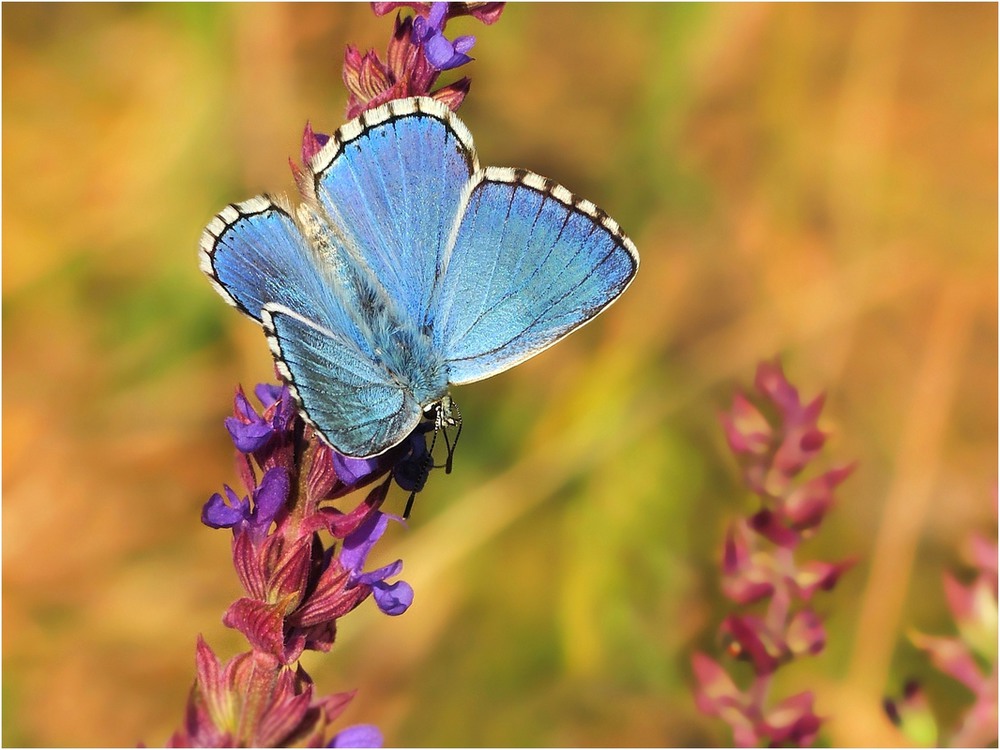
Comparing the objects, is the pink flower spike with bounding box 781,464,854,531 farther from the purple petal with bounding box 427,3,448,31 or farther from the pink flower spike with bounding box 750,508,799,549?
the purple petal with bounding box 427,3,448,31

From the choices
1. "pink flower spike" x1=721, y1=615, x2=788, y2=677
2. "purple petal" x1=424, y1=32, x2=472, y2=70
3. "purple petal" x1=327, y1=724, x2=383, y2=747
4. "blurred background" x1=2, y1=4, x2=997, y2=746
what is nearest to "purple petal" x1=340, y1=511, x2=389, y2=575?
"purple petal" x1=327, y1=724, x2=383, y2=747

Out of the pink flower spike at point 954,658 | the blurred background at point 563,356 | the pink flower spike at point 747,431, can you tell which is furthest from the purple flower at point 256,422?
the blurred background at point 563,356

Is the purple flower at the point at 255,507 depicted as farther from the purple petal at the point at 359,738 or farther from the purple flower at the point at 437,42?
the purple flower at the point at 437,42

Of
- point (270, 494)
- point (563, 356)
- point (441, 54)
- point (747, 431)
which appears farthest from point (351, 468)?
point (563, 356)

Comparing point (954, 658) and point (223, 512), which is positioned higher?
point (223, 512)

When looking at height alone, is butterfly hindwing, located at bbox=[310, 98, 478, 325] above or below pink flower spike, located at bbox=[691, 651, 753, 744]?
above

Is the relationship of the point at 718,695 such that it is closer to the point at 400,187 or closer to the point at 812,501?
the point at 812,501
